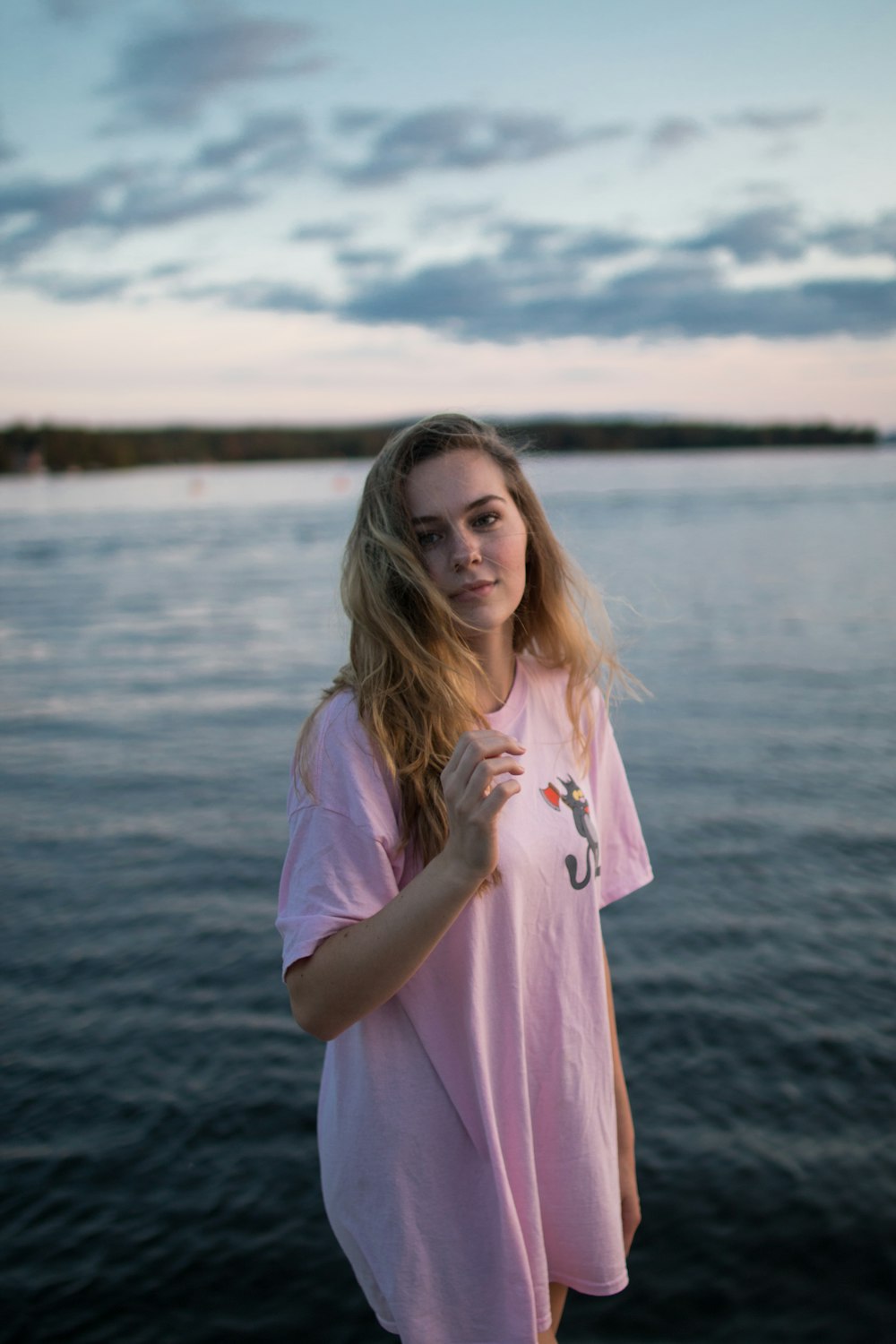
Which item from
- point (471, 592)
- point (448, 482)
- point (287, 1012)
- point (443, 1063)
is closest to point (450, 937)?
point (443, 1063)

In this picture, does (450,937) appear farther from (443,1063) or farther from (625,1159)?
(625,1159)

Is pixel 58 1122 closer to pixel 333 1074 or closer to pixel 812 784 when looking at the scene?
pixel 333 1074

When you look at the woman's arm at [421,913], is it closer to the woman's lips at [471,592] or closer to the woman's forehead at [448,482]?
the woman's lips at [471,592]

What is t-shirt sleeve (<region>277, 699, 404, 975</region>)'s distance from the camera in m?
2.08

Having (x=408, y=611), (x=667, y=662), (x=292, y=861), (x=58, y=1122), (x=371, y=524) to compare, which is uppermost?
(x=371, y=524)

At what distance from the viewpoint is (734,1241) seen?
4383 mm

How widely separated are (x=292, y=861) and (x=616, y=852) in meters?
1.12

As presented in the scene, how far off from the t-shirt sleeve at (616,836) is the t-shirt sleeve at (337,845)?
864mm

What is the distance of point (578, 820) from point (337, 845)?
0.66m

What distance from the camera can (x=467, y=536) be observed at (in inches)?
97.7

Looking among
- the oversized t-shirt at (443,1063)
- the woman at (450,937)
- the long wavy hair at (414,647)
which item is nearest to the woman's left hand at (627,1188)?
the woman at (450,937)

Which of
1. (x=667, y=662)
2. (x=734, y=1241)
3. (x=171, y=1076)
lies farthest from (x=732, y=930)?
(x=667, y=662)

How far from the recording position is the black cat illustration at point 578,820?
243 cm

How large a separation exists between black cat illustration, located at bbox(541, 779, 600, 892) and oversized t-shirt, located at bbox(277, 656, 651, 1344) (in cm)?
1
